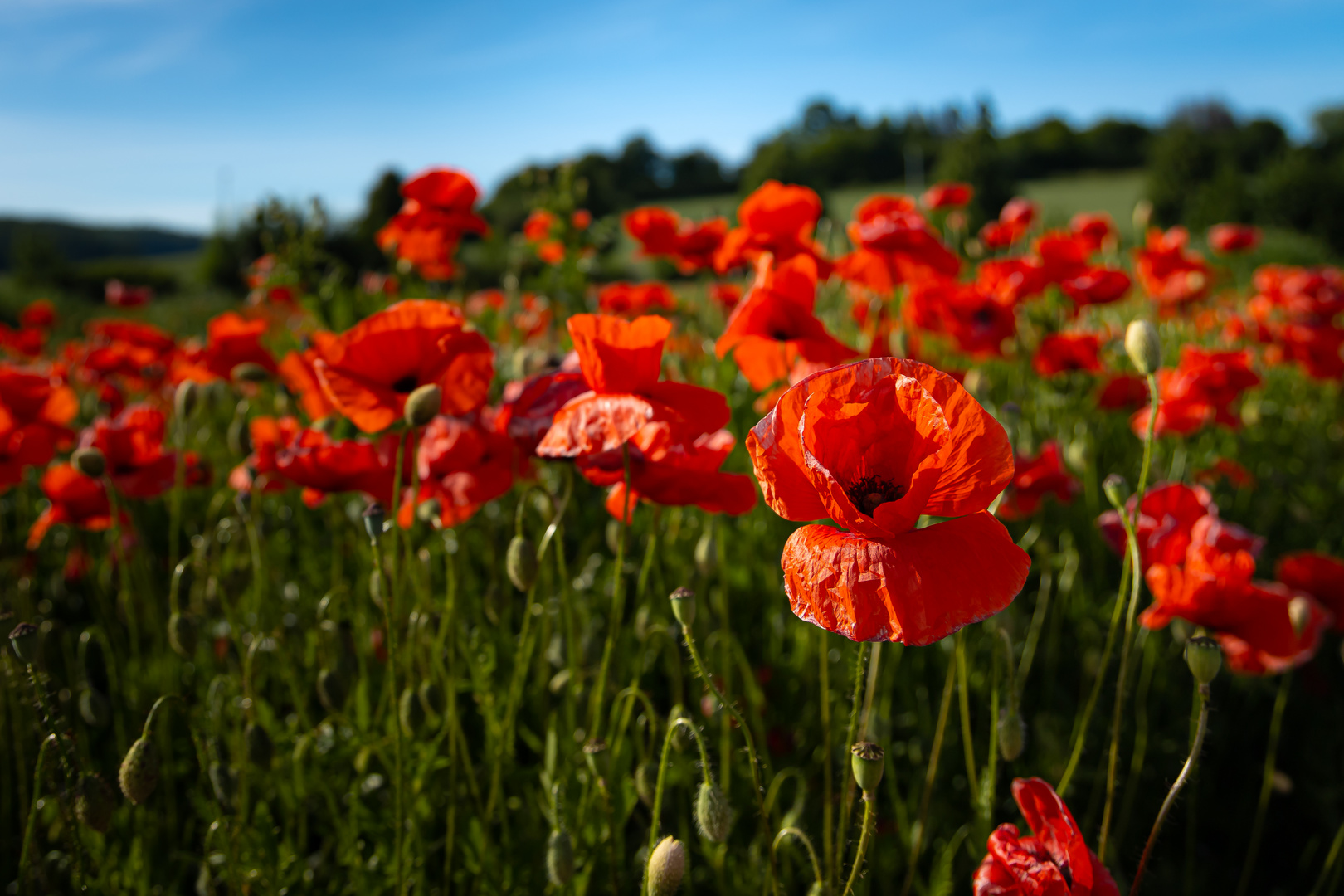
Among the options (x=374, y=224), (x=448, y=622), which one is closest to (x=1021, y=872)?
(x=448, y=622)

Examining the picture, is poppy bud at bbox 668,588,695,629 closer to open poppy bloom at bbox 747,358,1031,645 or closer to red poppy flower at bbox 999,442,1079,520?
open poppy bloom at bbox 747,358,1031,645

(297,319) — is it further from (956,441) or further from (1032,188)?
(1032,188)

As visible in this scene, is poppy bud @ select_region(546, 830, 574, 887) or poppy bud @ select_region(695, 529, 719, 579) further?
poppy bud @ select_region(695, 529, 719, 579)

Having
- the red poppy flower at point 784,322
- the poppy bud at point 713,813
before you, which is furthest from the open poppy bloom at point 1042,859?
the red poppy flower at point 784,322

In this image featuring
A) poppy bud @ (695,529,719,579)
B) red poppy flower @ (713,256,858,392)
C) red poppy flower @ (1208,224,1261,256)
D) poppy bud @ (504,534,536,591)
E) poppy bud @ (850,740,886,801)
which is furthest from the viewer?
red poppy flower @ (1208,224,1261,256)

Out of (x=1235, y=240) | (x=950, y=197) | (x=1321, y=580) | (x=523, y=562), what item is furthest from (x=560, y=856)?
(x=1235, y=240)

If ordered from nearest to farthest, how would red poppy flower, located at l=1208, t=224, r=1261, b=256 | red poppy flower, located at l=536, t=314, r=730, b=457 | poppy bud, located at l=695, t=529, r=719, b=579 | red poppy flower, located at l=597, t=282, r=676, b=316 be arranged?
red poppy flower, located at l=536, t=314, r=730, b=457
poppy bud, located at l=695, t=529, r=719, b=579
red poppy flower, located at l=597, t=282, r=676, b=316
red poppy flower, located at l=1208, t=224, r=1261, b=256

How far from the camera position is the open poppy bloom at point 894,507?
0.77 m

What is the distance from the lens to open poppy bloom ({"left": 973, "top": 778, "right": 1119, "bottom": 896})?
0.94 meters

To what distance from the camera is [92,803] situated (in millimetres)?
1180

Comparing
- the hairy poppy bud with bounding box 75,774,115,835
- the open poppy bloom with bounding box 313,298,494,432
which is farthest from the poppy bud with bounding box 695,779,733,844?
the hairy poppy bud with bounding box 75,774,115,835

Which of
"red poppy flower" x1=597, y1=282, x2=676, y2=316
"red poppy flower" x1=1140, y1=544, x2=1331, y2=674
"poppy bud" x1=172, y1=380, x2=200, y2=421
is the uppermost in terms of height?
"red poppy flower" x1=597, y1=282, x2=676, y2=316

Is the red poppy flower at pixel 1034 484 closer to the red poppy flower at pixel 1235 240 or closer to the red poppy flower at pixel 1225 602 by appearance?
the red poppy flower at pixel 1225 602

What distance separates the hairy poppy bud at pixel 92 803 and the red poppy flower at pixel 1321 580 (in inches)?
97.7
